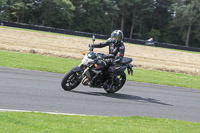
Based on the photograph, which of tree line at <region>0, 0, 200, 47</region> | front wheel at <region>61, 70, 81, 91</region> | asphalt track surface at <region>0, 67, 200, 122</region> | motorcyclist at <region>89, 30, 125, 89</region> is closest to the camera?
asphalt track surface at <region>0, 67, 200, 122</region>

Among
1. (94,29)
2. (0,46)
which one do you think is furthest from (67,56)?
(94,29)

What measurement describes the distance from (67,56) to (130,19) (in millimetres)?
56584

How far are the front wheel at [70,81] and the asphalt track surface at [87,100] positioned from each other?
179 mm

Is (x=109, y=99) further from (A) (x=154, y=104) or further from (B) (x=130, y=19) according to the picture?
(B) (x=130, y=19)

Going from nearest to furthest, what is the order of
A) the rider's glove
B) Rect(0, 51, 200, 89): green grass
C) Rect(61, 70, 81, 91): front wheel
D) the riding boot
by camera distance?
Rect(61, 70, 81, 91): front wheel
the rider's glove
the riding boot
Rect(0, 51, 200, 89): green grass

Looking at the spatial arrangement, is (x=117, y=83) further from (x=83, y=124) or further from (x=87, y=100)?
(x=83, y=124)

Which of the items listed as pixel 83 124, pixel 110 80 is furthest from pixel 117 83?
pixel 83 124

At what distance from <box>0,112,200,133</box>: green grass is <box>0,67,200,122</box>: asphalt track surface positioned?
0.87m

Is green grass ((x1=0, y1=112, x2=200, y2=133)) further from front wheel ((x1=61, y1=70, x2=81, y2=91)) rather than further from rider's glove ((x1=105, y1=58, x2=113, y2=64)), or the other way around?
rider's glove ((x1=105, y1=58, x2=113, y2=64))

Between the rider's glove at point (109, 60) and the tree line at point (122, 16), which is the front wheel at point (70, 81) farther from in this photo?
the tree line at point (122, 16)

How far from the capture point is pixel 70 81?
9906 mm

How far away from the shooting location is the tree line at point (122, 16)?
201 feet

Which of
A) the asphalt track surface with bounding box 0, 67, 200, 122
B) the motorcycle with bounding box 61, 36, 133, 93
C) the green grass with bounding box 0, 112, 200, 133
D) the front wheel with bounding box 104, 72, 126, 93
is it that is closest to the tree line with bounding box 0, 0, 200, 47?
the asphalt track surface with bounding box 0, 67, 200, 122

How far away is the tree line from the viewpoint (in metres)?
61.4
